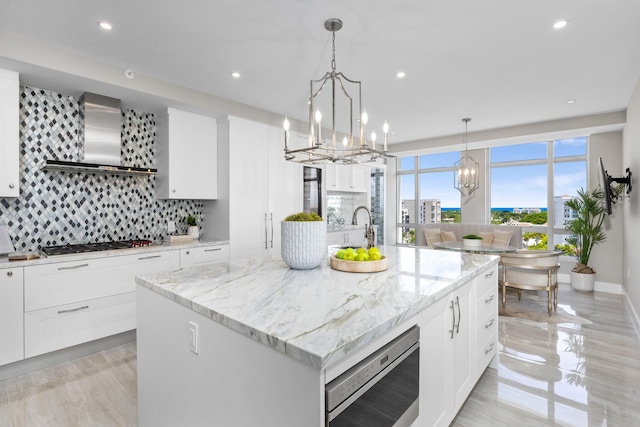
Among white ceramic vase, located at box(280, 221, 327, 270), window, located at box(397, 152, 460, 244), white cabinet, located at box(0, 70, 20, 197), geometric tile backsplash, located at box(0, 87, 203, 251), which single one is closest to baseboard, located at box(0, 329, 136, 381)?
geometric tile backsplash, located at box(0, 87, 203, 251)

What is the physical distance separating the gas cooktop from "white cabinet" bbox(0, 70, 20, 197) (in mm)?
552

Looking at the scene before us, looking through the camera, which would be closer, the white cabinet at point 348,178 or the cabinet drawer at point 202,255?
the cabinet drawer at point 202,255

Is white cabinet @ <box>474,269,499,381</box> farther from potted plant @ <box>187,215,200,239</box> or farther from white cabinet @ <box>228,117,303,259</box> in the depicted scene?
potted plant @ <box>187,215,200,239</box>

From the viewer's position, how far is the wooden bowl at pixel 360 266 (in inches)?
74.9

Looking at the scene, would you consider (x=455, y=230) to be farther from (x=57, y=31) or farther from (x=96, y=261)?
(x=57, y=31)

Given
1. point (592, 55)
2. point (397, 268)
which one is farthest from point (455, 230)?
point (397, 268)

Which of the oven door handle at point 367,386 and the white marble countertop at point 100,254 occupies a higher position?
the white marble countertop at point 100,254

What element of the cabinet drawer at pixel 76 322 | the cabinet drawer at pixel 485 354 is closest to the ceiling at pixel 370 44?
the cabinet drawer at pixel 76 322

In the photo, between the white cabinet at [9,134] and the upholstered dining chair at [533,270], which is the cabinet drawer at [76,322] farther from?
the upholstered dining chair at [533,270]

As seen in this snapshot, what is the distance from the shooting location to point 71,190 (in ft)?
10.7

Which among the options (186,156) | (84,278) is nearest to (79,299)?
(84,278)

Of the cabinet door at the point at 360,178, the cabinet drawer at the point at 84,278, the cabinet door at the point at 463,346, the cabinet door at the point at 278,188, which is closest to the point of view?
the cabinet door at the point at 463,346

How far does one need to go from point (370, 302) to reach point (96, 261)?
272cm

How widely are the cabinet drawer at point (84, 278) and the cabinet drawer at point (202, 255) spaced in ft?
0.57
